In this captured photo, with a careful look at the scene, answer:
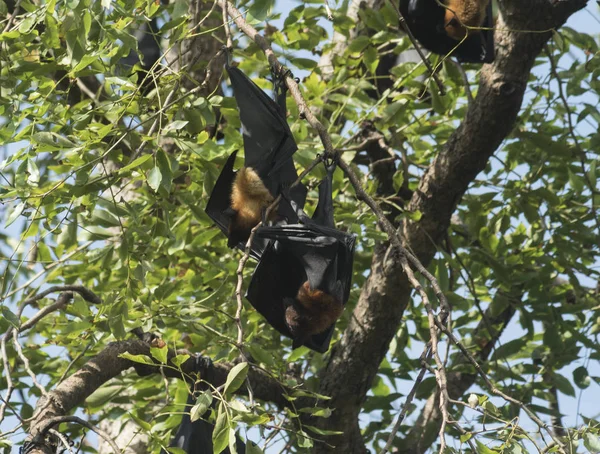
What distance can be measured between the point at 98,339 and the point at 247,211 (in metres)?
1.10

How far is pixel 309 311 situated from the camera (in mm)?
4242

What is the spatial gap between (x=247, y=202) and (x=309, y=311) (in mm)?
708

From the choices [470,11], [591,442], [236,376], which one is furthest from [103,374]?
[470,11]

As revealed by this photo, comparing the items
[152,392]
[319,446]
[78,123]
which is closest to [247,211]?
[78,123]

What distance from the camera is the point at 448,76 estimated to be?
5.52 metres

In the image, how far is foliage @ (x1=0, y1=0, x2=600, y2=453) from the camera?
3.99 metres

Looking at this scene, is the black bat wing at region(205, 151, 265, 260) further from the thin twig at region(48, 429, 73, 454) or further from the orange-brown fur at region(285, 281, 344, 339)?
the thin twig at region(48, 429, 73, 454)

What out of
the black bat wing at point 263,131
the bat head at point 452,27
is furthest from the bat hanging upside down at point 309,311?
the bat head at point 452,27

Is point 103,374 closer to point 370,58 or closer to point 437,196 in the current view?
point 437,196

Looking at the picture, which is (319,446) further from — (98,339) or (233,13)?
(233,13)

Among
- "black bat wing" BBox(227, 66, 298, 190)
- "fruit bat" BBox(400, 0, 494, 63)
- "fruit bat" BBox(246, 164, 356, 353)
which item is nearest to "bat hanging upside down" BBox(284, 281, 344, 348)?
"fruit bat" BBox(246, 164, 356, 353)

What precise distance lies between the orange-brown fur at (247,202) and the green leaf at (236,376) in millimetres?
1658

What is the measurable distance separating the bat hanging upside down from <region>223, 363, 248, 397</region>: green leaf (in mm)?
1265

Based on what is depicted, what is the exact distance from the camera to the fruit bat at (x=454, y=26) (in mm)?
4934
